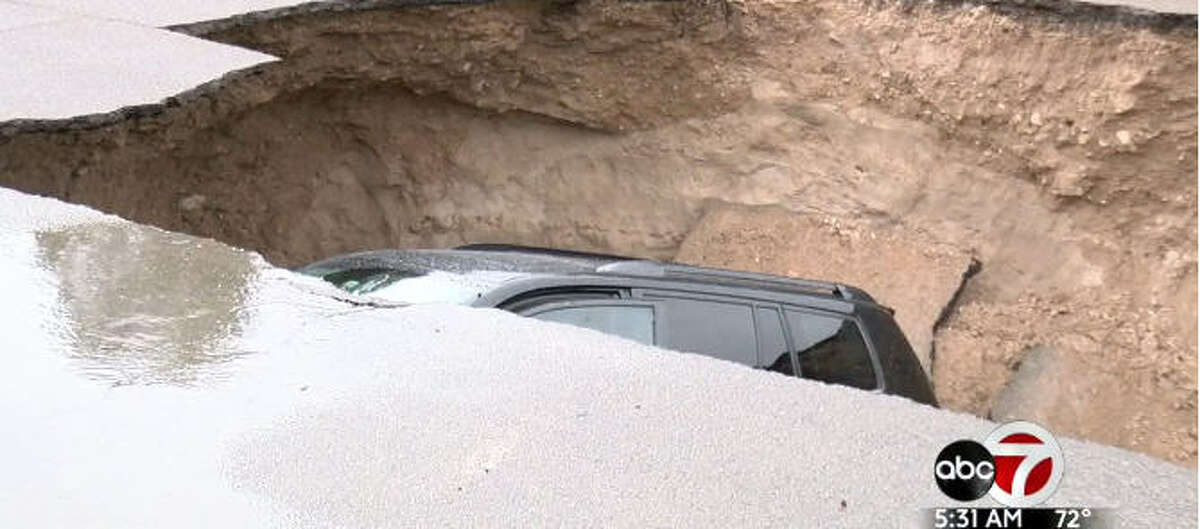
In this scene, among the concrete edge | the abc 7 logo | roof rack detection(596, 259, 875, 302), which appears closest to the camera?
the abc 7 logo

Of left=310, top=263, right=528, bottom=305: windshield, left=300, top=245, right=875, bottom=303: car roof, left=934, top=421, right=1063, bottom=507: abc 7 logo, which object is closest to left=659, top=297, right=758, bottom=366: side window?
left=300, top=245, right=875, bottom=303: car roof

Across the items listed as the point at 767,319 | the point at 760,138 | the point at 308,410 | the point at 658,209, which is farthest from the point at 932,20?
the point at 308,410

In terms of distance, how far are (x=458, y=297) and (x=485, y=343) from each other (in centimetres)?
190

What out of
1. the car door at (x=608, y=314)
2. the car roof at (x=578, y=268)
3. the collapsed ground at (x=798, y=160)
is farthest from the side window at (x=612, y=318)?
the collapsed ground at (x=798, y=160)

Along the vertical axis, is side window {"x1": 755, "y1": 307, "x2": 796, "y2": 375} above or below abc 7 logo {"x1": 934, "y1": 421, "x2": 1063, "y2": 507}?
above

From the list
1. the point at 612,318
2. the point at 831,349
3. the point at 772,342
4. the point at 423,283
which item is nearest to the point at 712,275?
the point at 772,342

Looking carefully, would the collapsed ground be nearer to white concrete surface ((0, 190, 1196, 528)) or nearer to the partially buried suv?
the partially buried suv

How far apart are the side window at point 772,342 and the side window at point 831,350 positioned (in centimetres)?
7

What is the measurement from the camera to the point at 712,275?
617 centimetres

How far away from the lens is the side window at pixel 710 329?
5.57 meters

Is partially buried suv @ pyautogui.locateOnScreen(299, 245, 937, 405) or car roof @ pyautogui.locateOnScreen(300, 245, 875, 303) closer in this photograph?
partially buried suv @ pyautogui.locateOnScreen(299, 245, 937, 405)

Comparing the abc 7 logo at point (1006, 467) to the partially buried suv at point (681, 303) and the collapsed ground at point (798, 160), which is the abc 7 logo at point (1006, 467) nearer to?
the partially buried suv at point (681, 303)

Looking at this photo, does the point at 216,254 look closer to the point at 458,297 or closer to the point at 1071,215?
the point at 458,297

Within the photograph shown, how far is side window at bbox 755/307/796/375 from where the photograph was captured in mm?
5812
